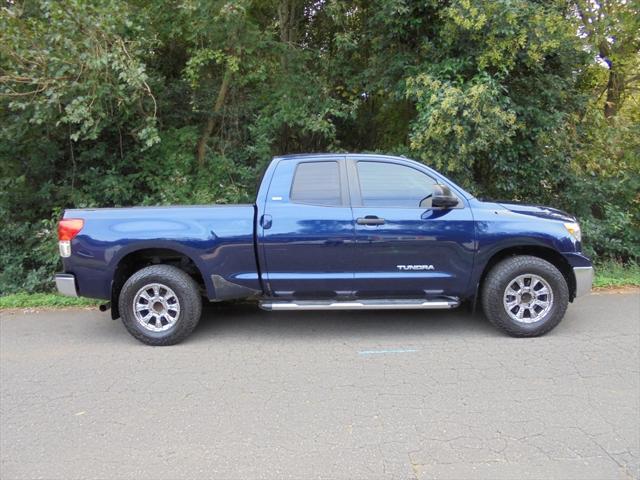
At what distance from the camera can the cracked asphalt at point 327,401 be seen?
308cm

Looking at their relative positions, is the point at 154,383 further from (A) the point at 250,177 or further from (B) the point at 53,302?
(A) the point at 250,177

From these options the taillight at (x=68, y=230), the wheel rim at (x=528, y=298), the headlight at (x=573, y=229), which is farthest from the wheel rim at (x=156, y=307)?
the headlight at (x=573, y=229)

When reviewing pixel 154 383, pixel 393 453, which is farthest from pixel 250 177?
pixel 393 453

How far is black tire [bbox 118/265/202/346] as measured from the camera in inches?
199

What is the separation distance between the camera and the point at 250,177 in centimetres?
888

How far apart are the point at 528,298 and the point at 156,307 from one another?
12.2ft

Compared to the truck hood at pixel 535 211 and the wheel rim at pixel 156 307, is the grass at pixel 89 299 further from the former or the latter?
the truck hood at pixel 535 211

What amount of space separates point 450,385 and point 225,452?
6.04ft

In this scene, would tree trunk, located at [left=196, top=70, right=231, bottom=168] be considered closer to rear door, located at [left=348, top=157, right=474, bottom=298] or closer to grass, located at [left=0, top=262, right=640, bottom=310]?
grass, located at [left=0, top=262, right=640, bottom=310]

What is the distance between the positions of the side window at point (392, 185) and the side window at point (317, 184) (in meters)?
0.26

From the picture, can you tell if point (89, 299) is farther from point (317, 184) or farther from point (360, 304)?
point (360, 304)

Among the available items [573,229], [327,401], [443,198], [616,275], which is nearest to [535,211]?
[573,229]

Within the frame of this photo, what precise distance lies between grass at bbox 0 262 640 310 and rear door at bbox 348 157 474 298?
325 cm

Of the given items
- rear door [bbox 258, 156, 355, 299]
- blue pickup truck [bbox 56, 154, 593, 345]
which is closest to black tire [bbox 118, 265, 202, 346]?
blue pickup truck [bbox 56, 154, 593, 345]
